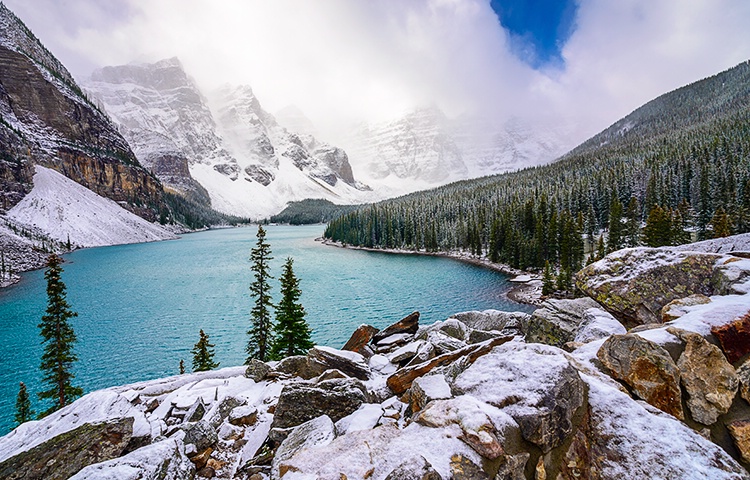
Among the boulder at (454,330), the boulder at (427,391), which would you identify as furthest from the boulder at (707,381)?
the boulder at (454,330)

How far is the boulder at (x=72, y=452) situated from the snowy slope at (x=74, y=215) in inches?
5998

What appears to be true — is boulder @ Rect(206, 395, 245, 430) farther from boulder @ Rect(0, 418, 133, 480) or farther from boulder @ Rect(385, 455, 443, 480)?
boulder @ Rect(385, 455, 443, 480)

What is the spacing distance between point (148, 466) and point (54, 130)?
23060 centimetres

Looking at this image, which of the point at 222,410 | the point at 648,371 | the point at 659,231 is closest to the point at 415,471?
the point at 648,371

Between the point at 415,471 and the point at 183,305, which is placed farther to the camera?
the point at 183,305

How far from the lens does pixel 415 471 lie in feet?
14.9

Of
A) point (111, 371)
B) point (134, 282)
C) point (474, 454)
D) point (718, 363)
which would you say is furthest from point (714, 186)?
point (134, 282)

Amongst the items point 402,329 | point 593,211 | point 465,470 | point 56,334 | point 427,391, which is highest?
point 593,211

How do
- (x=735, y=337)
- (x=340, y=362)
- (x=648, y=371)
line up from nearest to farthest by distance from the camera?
(x=648, y=371) → (x=735, y=337) → (x=340, y=362)

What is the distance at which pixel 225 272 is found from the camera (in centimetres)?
7500

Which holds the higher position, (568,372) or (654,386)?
(568,372)

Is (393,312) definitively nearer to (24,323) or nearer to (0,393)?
(0,393)

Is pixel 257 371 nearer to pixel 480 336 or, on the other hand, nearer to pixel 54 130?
pixel 480 336

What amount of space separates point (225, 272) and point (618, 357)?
7998 centimetres
